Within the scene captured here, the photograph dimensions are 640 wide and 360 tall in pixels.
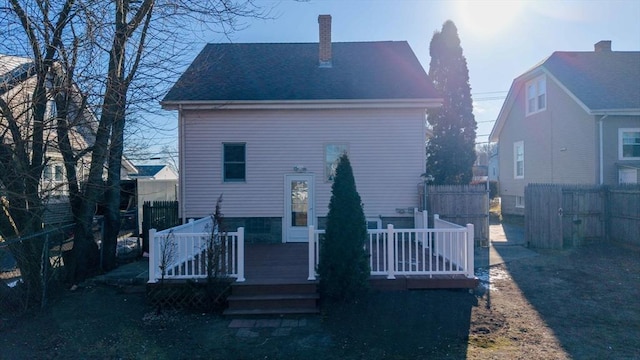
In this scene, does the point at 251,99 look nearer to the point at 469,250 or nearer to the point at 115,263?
the point at 115,263

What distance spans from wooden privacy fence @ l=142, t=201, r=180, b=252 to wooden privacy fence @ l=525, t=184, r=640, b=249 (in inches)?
401

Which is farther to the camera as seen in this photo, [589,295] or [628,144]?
[628,144]

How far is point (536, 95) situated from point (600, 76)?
7.65 ft

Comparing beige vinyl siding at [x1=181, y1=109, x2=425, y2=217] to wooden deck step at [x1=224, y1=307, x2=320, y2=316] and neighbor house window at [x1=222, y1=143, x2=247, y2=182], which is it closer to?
neighbor house window at [x1=222, y1=143, x2=247, y2=182]

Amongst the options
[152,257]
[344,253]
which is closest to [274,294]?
[344,253]

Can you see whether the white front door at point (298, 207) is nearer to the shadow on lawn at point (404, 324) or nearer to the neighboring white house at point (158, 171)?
the shadow on lawn at point (404, 324)

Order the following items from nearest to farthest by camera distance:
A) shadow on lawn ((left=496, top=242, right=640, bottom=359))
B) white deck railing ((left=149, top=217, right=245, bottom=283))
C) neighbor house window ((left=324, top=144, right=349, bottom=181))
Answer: shadow on lawn ((left=496, top=242, right=640, bottom=359)), white deck railing ((left=149, top=217, right=245, bottom=283)), neighbor house window ((left=324, top=144, right=349, bottom=181))

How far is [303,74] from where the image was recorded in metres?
11.8

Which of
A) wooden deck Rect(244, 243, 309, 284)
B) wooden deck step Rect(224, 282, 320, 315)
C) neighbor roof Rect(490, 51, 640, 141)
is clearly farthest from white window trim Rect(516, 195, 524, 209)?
wooden deck step Rect(224, 282, 320, 315)

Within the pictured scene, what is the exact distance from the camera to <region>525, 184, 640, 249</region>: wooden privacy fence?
10289 millimetres

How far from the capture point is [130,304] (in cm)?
640

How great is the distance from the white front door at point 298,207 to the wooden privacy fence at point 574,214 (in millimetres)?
6197

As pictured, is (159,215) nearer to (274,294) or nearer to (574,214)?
(274,294)

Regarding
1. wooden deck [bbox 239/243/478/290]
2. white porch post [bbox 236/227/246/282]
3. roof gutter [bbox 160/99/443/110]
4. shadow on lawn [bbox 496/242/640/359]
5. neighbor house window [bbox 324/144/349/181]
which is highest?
roof gutter [bbox 160/99/443/110]
